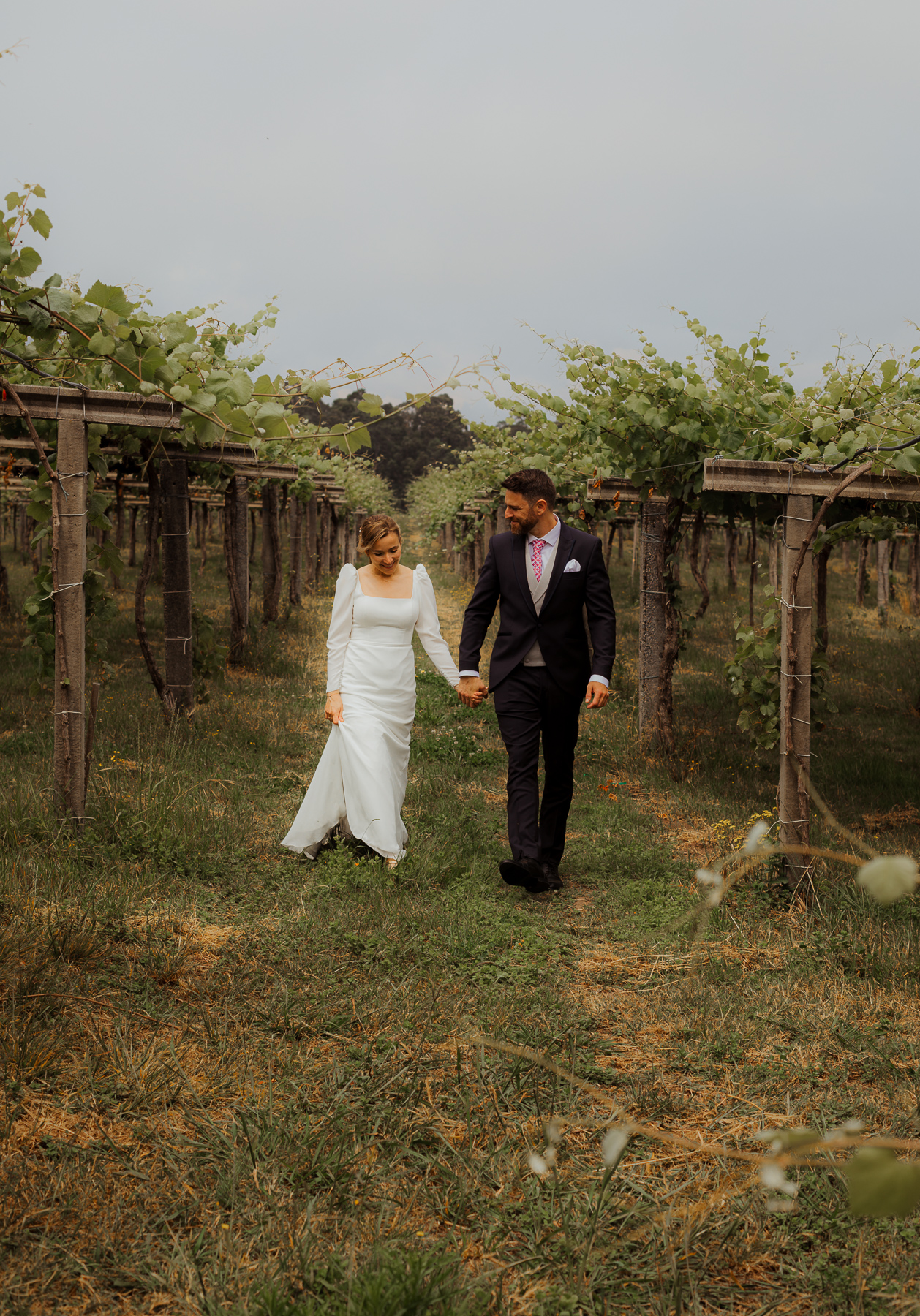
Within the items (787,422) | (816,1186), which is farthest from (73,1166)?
(787,422)

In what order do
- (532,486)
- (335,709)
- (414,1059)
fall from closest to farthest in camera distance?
(414,1059) < (532,486) < (335,709)

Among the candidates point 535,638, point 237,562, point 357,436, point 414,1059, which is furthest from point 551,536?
point 237,562

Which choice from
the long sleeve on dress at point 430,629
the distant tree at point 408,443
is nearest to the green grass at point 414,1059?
the long sleeve on dress at point 430,629

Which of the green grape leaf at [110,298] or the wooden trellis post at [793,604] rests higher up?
the green grape leaf at [110,298]

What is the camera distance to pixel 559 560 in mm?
4754

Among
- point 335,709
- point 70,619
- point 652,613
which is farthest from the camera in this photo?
point 652,613

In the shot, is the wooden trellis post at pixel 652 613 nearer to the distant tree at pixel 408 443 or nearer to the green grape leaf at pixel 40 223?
the green grape leaf at pixel 40 223

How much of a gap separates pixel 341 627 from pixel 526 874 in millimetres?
1594

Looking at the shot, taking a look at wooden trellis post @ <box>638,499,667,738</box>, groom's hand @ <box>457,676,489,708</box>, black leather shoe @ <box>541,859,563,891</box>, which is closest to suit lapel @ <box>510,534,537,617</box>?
groom's hand @ <box>457,676,489,708</box>

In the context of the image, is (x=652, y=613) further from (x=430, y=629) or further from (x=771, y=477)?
(x=771, y=477)

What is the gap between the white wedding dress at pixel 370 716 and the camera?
16.6ft

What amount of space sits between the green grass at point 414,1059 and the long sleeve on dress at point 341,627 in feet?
3.09

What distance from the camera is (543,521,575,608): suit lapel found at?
473cm

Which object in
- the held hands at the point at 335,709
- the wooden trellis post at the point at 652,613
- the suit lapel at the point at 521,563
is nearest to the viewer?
the suit lapel at the point at 521,563
